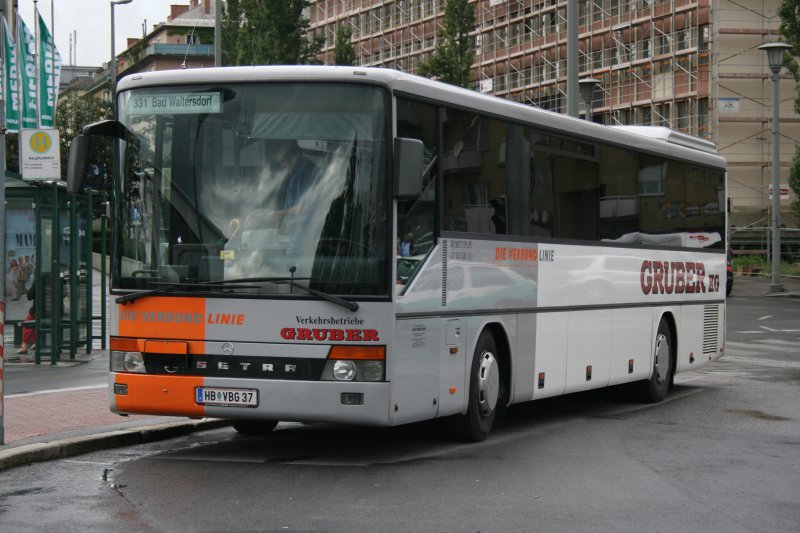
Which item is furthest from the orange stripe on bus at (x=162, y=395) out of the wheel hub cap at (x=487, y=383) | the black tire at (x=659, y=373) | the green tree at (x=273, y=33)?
the green tree at (x=273, y=33)

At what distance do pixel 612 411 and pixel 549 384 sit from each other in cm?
216

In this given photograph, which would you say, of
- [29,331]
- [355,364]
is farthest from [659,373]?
[29,331]

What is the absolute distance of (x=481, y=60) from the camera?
81250mm

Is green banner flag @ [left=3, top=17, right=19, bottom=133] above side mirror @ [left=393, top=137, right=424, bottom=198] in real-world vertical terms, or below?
above

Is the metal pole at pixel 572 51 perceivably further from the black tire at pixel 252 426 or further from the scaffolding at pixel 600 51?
the scaffolding at pixel 600 51

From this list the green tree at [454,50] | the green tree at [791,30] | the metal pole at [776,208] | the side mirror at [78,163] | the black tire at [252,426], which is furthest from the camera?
the green tree at [454,50]

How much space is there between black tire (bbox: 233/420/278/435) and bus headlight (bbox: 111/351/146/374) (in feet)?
6.40

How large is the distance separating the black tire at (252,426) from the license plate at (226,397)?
6.85 feet

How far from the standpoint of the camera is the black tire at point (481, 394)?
37.3ft

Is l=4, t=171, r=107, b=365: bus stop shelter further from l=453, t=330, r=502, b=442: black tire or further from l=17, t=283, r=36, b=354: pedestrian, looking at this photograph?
l=453, t=330, r=502, b=442: black tire

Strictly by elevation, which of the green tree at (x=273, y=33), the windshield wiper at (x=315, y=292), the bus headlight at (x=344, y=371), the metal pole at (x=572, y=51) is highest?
the green tree at (x=273, y=33)

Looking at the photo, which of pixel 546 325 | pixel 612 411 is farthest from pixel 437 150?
pixel 612 411

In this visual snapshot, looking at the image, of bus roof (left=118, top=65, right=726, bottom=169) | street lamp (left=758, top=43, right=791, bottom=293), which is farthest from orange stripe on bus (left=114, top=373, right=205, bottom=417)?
street lamp (left=758, top=43, right=791, bottom=293)

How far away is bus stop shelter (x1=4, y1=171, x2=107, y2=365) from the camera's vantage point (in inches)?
773
